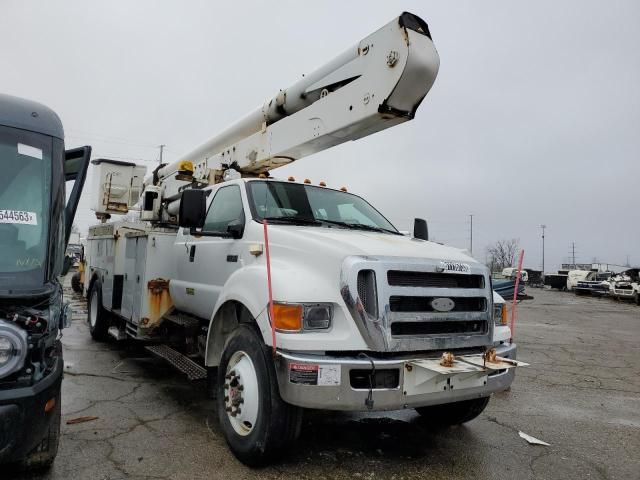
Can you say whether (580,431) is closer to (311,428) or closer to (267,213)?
(311,428)

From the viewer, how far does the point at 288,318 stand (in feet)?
10.2

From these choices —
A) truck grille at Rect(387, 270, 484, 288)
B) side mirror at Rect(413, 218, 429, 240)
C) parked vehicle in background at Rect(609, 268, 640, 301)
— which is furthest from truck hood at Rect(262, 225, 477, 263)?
parked vehicle in background at Rect(609, 268, 640, 301)

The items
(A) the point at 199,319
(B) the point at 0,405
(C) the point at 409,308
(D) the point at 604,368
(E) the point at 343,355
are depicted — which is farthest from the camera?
(D) the point at 604,368

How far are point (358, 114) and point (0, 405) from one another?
3264 mm

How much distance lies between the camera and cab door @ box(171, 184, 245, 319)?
4.29 metres

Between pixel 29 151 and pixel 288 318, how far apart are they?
1.87 meters

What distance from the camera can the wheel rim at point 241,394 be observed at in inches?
132

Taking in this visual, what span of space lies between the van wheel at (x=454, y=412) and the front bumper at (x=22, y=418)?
3.19 meters

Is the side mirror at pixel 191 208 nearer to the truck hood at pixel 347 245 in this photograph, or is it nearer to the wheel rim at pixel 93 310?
the truck hood at pixel 347 245

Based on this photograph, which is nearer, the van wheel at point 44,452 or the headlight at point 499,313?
the van wheel at point 44,452

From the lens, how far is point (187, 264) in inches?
201

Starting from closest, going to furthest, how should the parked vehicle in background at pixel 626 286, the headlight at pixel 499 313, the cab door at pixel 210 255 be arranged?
1. the headlight at pixel 499 313
2. the cab door at pixel 210 255
3. the parked vehicle in background at pixel 626 286

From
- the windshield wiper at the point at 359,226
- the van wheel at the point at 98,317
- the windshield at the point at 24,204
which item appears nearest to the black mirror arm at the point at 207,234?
the windshield wiper at the point at 359,226

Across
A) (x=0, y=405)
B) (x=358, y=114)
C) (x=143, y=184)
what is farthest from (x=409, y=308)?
(x=143, y=184)
